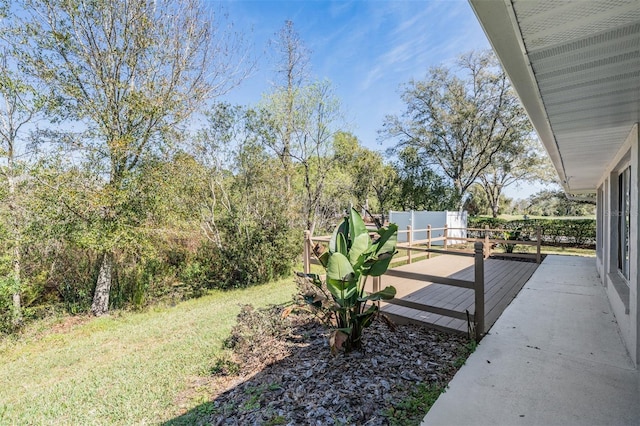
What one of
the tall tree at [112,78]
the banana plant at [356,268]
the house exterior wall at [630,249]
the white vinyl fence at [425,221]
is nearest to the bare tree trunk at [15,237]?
the tall tree at [112,78]

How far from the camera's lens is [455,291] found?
5.34 meters

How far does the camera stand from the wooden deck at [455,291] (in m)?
4.00

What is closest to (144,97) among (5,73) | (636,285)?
(5,73)

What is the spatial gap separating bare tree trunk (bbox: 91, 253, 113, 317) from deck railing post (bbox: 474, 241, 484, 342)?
266 inches

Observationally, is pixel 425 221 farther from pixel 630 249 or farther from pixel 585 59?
pixel 585 59

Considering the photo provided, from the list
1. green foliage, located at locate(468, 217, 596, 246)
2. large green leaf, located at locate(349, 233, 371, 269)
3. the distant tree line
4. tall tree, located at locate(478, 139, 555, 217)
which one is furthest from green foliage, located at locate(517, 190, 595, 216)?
large green leaf, located at locate(349, 233, 371, 269)

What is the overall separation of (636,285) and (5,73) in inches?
354

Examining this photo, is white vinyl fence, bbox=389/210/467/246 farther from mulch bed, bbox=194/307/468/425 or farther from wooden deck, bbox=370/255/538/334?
mulch bed, bbox=194/307/468/425

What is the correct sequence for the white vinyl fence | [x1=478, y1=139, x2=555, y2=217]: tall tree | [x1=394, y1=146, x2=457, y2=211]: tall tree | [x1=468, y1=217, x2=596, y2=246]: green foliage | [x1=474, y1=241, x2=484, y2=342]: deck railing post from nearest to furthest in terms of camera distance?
[x1=474, y1=241, x2=484, y2=342]: deck railing post → [x1=468, y1=217, x2=596, y2=246]: green foliage → the white vinyl fence → [x1=478, y1=139, x2=555, y2=217]: tall tree → [x1=394, y1=146, x2=457, y2=211]: tall tree

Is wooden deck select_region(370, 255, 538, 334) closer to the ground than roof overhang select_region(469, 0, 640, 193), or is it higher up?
closer to the ground

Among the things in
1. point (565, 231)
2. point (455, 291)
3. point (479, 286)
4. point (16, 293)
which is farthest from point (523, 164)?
point (16, 293)

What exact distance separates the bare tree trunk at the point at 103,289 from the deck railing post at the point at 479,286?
676 cm

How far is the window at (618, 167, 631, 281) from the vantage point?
405 centimetres

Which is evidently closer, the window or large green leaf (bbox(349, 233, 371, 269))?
large green leaf (bbox(349, 233, 371, 269))
